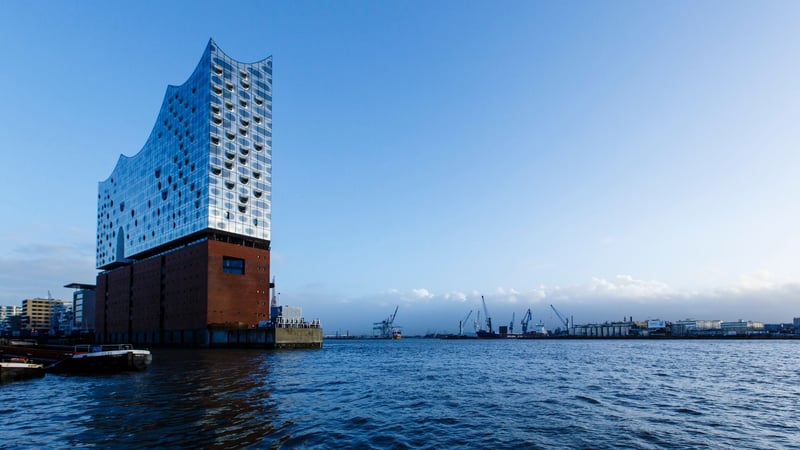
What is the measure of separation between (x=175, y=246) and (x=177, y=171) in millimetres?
19444

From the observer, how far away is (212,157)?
359 feet

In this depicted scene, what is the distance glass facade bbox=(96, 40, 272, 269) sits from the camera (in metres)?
110

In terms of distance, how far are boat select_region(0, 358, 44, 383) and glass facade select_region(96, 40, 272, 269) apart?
63.5 m

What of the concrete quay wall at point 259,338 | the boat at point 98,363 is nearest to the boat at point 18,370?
Result: the boat at point 98,363

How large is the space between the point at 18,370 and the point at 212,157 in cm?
7353

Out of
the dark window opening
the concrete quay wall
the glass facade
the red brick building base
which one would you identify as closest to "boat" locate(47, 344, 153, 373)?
the concrete quay wall

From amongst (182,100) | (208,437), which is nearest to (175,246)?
(182,100)

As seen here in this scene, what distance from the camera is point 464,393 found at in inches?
1398

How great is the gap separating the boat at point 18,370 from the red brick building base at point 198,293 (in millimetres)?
59440

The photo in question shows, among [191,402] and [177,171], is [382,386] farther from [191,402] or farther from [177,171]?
[177,171]

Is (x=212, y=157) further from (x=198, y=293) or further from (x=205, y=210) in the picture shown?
(x=198, y=293)

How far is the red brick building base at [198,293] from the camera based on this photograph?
10475 centimetres

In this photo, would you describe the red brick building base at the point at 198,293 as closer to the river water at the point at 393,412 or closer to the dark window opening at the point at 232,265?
the dark window opening at the point at 232,265

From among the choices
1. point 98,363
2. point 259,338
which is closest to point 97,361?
point 98,363
